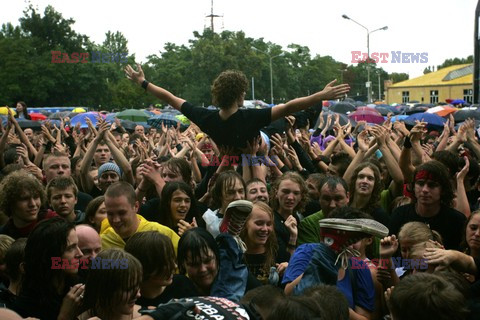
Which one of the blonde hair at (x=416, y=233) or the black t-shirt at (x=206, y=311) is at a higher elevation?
the black t-shirt at (x=206, y=311)

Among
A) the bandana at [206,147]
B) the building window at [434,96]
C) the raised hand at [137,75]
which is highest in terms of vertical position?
the raised hand at [137,75]

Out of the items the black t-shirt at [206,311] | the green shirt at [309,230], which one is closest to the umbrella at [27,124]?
the green shirt at [309,230]

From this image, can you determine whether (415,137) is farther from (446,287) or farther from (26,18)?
(26,18)

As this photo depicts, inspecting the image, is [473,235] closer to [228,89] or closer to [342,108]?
[228,89]

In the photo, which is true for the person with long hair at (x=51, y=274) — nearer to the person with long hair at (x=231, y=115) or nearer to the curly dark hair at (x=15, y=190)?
the curly dark hair at (x=15, y=190)

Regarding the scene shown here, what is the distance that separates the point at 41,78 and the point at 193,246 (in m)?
46.1

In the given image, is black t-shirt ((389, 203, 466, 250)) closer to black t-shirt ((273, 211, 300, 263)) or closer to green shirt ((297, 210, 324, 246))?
green shirt ((297, 210, 324, 246))

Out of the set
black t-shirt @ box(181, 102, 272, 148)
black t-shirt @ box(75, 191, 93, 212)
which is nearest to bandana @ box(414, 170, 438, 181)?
black t-shirt @ box(181, 102, 272, 148)

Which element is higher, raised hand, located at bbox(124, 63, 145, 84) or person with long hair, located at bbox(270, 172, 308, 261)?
raised hand, located at bbox(124, 63, 145, 84)

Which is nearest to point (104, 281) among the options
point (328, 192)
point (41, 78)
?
point (328, 192)

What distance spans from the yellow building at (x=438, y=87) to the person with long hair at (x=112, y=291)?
211 feet

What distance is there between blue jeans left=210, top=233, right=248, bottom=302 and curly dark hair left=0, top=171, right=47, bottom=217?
1886 millimetres

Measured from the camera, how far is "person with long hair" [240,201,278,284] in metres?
4.75

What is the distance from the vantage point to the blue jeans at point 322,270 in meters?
3.67
